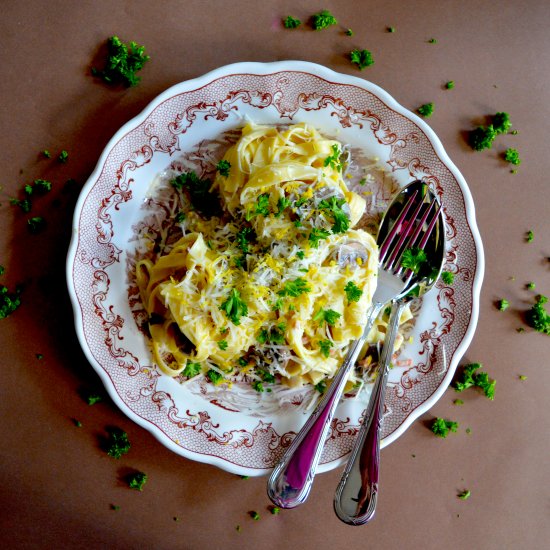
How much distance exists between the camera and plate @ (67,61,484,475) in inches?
119

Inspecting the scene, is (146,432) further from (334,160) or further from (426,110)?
(426,110)

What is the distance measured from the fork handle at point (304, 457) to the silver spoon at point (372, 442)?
0.64 feet

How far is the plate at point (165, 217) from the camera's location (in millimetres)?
3020

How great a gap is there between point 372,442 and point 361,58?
2380 millimetres

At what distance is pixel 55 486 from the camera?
10.7 feet

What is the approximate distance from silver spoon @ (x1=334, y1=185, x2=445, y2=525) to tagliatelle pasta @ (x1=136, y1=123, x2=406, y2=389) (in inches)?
7.3

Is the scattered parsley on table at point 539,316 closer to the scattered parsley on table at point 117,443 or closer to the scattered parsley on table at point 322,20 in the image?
the scattered parsley on table at point 322,20

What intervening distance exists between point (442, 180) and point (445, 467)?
6.16 feet

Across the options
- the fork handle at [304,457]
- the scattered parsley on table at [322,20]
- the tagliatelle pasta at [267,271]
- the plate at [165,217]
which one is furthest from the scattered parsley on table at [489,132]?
the fork handle at [304,457]

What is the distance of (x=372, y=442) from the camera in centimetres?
302

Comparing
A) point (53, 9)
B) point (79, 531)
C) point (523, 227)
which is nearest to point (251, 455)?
point (79, 531)

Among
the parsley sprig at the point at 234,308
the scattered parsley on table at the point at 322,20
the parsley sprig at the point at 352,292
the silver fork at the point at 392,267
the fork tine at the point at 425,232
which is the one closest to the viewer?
the parsley sprig at the point at 234,308

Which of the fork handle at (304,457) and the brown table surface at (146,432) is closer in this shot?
the fork handle at (304,457)

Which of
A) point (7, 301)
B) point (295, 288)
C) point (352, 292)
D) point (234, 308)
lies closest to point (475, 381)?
point (352, 292)
